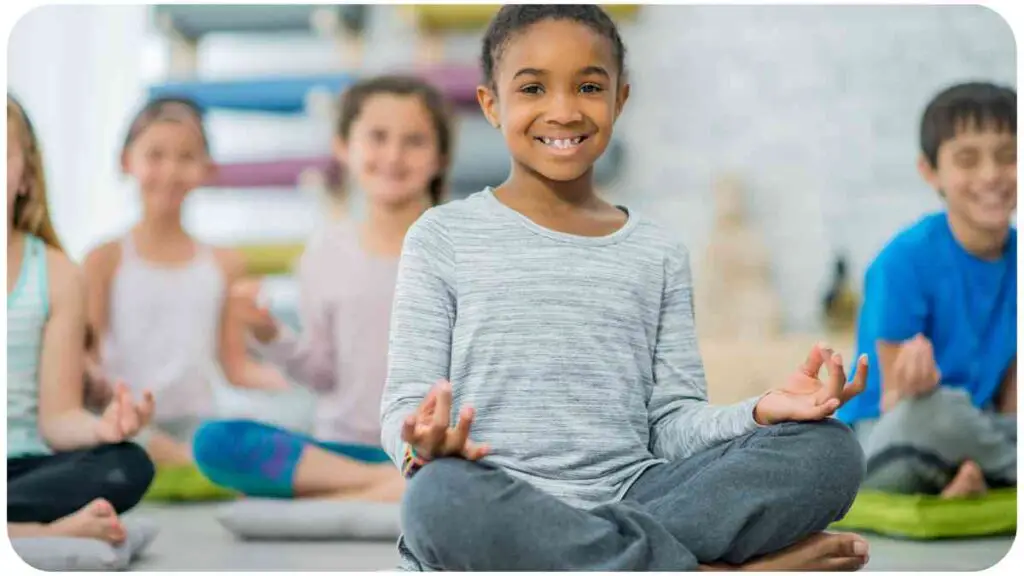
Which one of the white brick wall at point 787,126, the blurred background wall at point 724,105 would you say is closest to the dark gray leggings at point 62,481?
the blurred background wall at point 724,105

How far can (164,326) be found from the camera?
1.65 m

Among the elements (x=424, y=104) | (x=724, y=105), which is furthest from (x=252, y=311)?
(x=724, y=105)

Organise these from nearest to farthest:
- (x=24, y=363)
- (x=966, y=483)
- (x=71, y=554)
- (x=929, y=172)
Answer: (x=71, y=554), (x=24, y=363), (x=966, y=483), (x=929, y=172)

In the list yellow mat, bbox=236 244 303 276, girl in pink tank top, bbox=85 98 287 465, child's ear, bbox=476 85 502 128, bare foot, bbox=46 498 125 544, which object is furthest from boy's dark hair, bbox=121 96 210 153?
child's ear, bbox=476 85 502 128

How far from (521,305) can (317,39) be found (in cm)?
125

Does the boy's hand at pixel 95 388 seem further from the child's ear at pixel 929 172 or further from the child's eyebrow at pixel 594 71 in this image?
the child's ear at pixel 929 172

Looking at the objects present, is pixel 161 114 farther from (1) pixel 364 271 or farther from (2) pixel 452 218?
(2) pixel 452 218

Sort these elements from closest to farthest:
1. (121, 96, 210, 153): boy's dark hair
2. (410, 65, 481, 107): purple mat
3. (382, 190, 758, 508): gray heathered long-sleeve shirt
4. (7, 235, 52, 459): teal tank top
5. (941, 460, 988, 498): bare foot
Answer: (382, 190, 758, 508): gray heathered long-sleeve shirt → (7, 235, 52, 459): teal tank top → (941, 460, 988, 498): bare foot → (121, 96, 210, 153): boy's dark hair → (410, 65, 481, 107): purple mat

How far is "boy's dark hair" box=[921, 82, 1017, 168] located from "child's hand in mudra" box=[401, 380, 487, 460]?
877mm

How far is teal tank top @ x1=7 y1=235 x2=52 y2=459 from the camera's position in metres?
1.20

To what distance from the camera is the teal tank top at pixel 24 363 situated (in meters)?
1.20

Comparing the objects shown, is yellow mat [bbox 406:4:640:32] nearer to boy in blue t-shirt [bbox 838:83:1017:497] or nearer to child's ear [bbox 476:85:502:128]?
boy in blue t-shirt [bbox 838:83:1017:497]

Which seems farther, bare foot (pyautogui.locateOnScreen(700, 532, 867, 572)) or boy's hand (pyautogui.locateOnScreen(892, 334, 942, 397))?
boy's hand (pyautogui.locateOnScreen(892, 334, 942, 397))

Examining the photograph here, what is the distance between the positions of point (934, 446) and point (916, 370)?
0.09 metres
